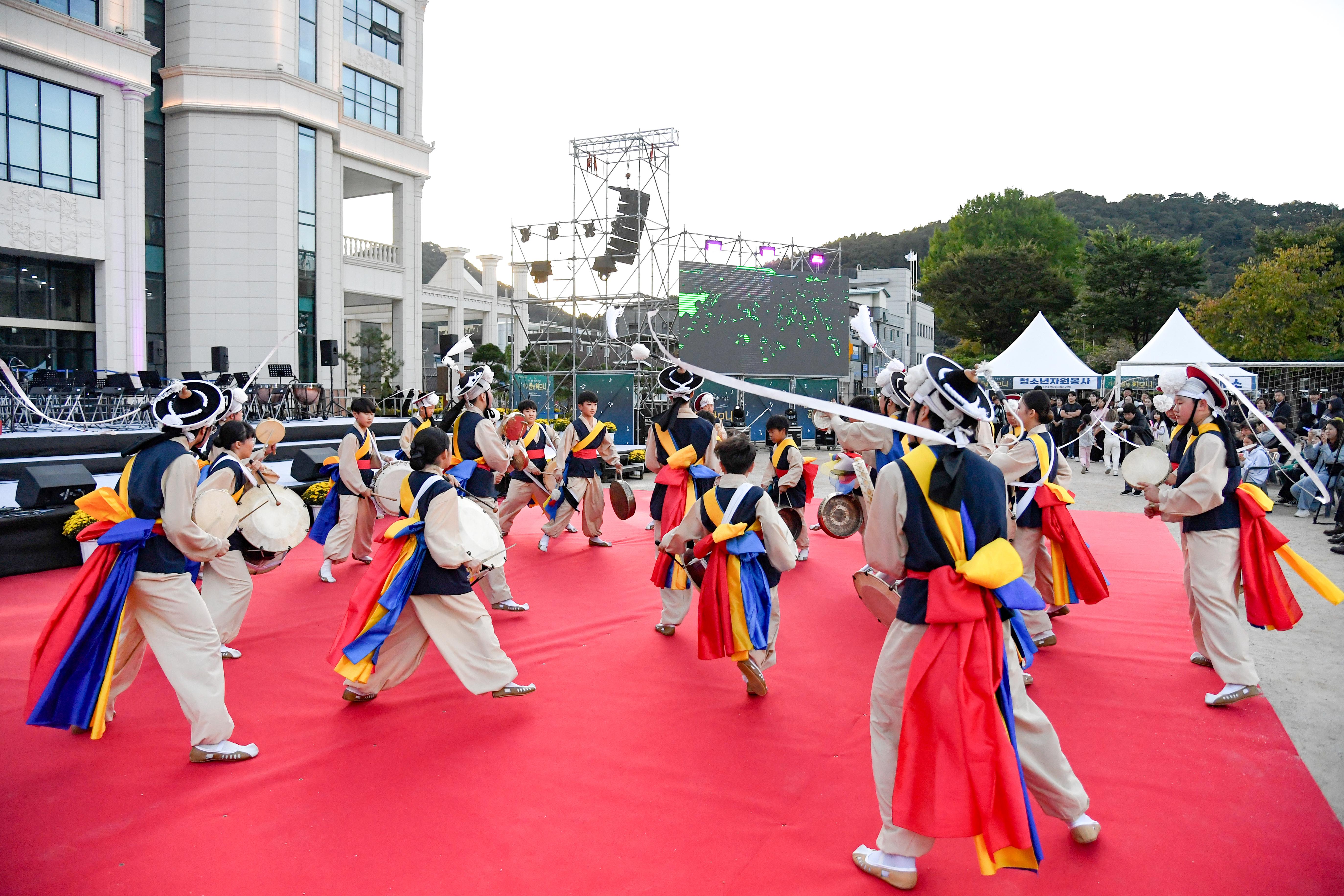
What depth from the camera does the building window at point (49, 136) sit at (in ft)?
57.6

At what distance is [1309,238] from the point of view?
28.2m

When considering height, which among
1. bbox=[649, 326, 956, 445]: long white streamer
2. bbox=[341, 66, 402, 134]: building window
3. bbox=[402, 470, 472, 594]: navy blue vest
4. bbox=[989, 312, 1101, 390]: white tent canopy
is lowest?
bbox=[402, 470, 472, 594]: navy blue vest

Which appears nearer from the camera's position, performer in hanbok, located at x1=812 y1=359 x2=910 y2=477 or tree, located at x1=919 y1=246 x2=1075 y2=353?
performer in hanbok, located at x1=812 y1=359 x2=910 y2=477

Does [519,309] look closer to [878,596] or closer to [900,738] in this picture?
[878,596]

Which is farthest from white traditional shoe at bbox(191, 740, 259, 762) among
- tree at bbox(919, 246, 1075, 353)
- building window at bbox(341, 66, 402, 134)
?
tree at bbox(919, 246, 1075, 353)

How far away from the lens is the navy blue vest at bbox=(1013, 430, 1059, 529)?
497cm

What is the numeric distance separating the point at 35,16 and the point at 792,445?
794 inches

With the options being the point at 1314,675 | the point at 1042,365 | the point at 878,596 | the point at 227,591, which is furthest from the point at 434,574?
the point at 1042,365

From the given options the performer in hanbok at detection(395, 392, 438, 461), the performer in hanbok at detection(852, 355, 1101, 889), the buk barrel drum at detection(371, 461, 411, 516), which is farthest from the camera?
the performer in hanbok at detection(395, 392, 438, 461)

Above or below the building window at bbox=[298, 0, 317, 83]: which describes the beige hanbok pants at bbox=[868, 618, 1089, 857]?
below

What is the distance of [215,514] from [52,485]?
4909mm

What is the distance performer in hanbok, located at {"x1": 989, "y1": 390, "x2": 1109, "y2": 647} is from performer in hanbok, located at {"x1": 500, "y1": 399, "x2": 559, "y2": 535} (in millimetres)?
4364

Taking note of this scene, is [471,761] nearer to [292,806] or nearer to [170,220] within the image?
[292,806]

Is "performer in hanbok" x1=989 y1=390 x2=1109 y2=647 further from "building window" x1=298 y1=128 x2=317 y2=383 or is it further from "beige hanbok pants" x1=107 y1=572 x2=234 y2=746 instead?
"building window" x1=298 y1=128 x2=317 y2=383
